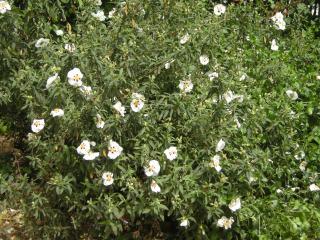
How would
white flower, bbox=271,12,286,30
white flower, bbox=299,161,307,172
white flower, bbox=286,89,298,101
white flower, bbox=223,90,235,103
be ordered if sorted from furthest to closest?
white flower, bbox=271,12,286,30 → white flower, bbox=286,89,298,101 → white flower, bbox=299,161,307,172 → white flower, bbox=223,90,235,103

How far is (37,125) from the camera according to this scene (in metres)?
3.67

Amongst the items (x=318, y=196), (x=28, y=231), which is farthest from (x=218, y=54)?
(x=28, y=231)

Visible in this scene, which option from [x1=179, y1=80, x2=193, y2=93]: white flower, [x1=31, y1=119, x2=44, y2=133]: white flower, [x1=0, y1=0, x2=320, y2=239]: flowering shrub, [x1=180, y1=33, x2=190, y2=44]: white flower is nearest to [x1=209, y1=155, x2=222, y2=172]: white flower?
[x1=0, y1=0, x2=320, y2=239]: flowering shrub

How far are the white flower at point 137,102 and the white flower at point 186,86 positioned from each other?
31cm

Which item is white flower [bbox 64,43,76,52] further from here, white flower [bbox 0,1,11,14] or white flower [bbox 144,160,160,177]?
white flower [bbox 144,160,160,177]

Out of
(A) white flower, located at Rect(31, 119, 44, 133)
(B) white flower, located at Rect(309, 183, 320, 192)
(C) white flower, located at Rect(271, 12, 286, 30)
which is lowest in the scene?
(B) white flower, located at Rect(309, 183, 320, 192)

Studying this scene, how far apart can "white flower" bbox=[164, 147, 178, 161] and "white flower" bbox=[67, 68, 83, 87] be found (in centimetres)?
63

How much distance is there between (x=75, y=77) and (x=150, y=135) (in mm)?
548

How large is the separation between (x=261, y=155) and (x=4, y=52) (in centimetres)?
188

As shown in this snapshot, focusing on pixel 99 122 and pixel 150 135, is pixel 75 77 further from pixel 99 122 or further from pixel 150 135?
pixel 150 135

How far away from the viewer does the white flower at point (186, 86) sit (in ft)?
12.4

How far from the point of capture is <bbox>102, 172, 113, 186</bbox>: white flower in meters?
3.51

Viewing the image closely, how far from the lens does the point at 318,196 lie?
4262 millimetres

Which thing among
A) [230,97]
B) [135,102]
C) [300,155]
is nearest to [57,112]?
[135,102]
